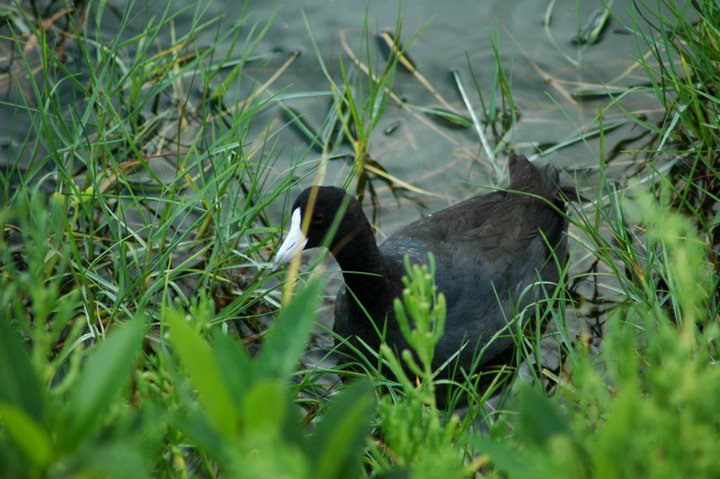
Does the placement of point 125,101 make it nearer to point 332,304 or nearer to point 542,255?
point 332,304

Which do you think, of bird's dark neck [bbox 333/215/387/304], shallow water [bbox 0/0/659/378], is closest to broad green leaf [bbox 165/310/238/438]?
bird's dark neck [bbox 333/215/387/304]

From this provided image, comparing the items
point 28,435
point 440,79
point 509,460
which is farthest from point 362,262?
point 28,435

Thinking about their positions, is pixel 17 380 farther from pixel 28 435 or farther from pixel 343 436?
pixel 343 436

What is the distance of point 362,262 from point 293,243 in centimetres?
35

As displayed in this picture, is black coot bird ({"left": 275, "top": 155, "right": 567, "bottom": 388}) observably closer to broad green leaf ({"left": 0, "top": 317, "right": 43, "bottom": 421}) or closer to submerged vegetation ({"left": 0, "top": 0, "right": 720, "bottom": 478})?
submerged vegetation ({"left": 0, "top": 0, "right": 720, "bottom": 478})

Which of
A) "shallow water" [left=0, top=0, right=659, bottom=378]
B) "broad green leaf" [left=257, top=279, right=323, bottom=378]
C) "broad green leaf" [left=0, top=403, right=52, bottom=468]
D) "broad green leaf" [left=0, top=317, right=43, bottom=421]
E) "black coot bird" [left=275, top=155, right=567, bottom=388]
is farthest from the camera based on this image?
"shallow water" [left=0, top=0, right=659, bottom=378]

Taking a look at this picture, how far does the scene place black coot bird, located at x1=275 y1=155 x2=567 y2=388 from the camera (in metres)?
3.30

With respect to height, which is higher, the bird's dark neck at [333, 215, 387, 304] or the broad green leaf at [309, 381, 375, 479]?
the broad green leaf at [309, 381, 375, 479]

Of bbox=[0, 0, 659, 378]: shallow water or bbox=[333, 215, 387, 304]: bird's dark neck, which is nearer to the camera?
bbox=[333, 215, 387, 304]: bird's dark neck

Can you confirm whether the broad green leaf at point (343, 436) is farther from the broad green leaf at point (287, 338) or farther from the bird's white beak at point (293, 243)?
the bird's white beak at point (293, 243)

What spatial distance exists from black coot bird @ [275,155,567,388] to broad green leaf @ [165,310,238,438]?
1.84 m

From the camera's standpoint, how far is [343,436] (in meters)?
1.24

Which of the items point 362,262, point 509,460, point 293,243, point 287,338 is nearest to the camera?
point 509,460

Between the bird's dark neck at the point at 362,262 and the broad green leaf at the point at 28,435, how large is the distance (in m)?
2.08
